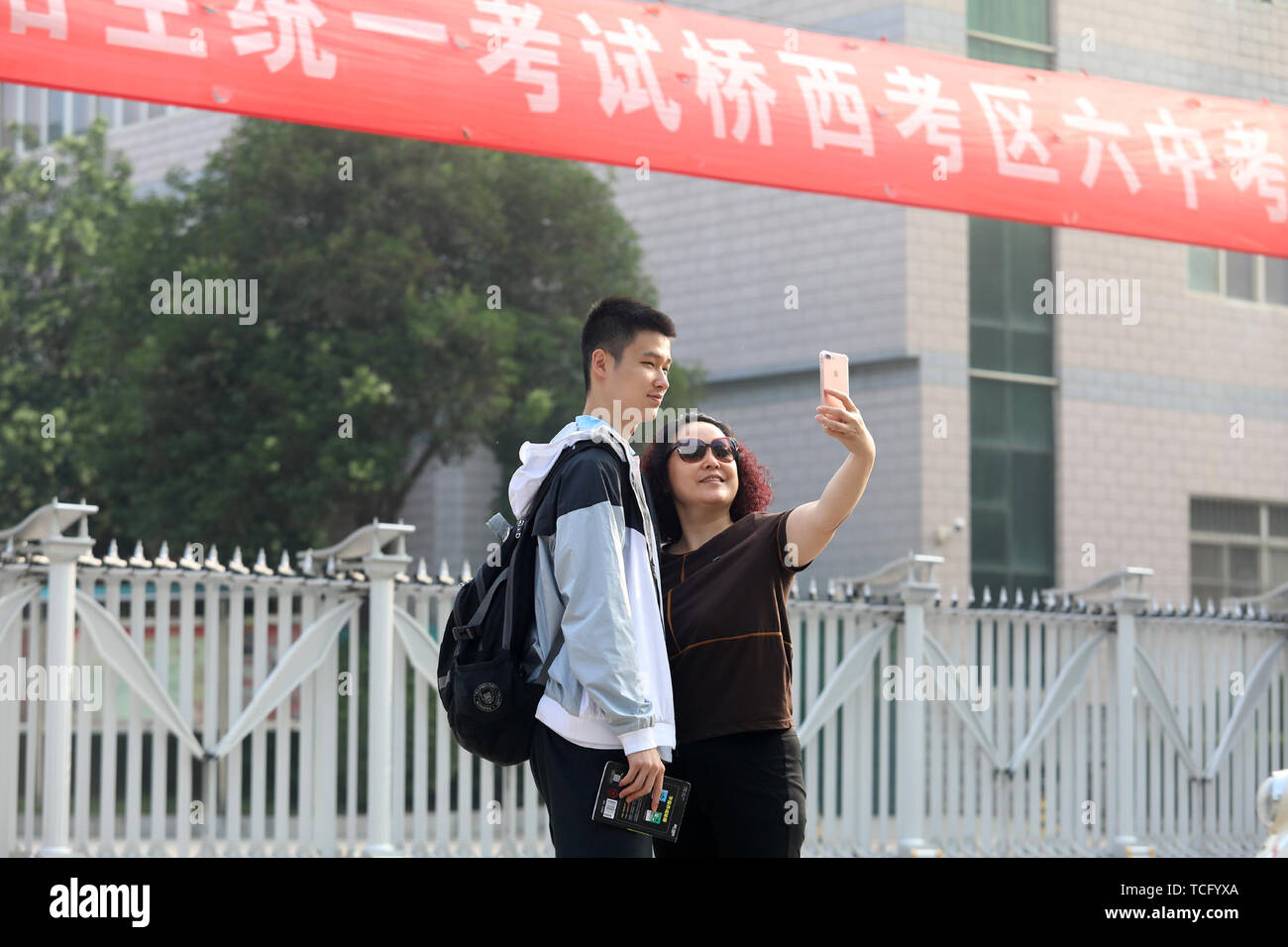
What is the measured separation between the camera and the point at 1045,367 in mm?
17672

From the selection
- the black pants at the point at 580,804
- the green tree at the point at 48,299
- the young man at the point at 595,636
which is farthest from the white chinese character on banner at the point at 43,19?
the green tree at the point at 48,299

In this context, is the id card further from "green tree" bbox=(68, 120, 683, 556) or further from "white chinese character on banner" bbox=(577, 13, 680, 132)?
"green tree" bbox=(68, 120, 683, 556)

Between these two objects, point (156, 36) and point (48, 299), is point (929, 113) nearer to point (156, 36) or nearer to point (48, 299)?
point (156, 36)

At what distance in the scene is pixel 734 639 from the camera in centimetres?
379

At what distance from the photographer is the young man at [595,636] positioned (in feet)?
11.1

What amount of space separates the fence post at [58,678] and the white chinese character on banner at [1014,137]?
183 inches

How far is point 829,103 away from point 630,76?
1019 millimetres

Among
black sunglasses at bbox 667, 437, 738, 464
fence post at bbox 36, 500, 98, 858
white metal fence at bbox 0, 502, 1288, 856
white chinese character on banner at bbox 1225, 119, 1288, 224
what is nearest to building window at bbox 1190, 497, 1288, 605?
white metal fence at bbox 0, 502, 1288, 856

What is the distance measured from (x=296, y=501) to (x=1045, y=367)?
8.01 m

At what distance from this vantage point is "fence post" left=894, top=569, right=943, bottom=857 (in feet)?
31.4

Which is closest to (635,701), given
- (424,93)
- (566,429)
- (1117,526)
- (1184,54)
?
(566,429)

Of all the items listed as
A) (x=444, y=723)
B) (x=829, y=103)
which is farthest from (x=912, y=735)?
(x=829, y=103)

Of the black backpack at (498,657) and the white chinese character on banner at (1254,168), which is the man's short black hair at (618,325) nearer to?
the black backpack at (498,657)

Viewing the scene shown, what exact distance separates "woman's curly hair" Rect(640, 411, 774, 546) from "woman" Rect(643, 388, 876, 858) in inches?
3.6
